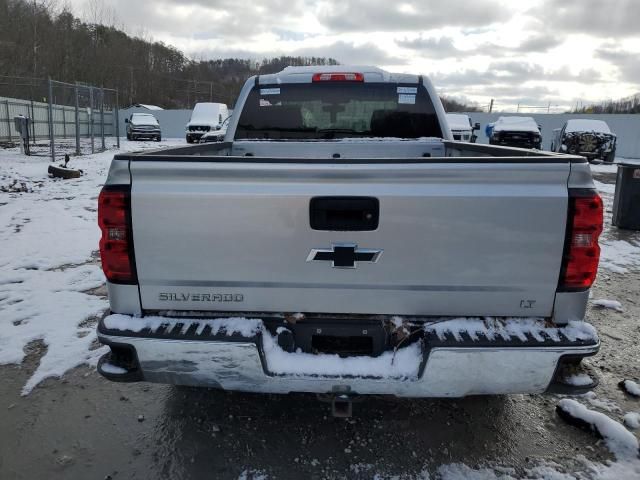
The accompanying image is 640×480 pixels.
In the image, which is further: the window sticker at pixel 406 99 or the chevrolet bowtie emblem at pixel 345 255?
the window sticker at pixel 406 99

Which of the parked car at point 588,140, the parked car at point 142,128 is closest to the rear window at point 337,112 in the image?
the parked car at point 588,140

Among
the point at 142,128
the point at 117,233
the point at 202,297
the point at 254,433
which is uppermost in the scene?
the point at 142,128

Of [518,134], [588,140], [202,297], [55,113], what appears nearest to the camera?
[202,297]

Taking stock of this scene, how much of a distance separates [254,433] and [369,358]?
100 centimetres

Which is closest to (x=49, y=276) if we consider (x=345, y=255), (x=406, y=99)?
(x=406, y=99)

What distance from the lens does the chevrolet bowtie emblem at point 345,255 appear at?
87.8 inches

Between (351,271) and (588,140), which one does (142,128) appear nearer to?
(588,140)

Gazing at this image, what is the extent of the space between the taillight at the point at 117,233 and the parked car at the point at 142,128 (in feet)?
104

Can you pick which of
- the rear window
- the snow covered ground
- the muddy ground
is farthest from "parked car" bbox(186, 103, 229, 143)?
the muddy ground

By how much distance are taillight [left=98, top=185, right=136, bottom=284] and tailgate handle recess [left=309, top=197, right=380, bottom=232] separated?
0.87 meters

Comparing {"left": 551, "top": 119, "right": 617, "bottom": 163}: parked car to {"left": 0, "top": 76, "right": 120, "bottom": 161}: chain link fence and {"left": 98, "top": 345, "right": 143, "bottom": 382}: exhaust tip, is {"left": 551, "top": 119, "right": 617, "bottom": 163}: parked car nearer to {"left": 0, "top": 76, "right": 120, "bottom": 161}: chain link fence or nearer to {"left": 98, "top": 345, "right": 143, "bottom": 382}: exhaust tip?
{"left": 0, "top": 76, "right": 120, "bottom": 161}: chain link fence

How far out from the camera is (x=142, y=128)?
31.4 m

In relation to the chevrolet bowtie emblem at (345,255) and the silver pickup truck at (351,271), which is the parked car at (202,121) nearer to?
the silver pickup truck at (351,271)

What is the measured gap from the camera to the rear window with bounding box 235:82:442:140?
4.39 metres
